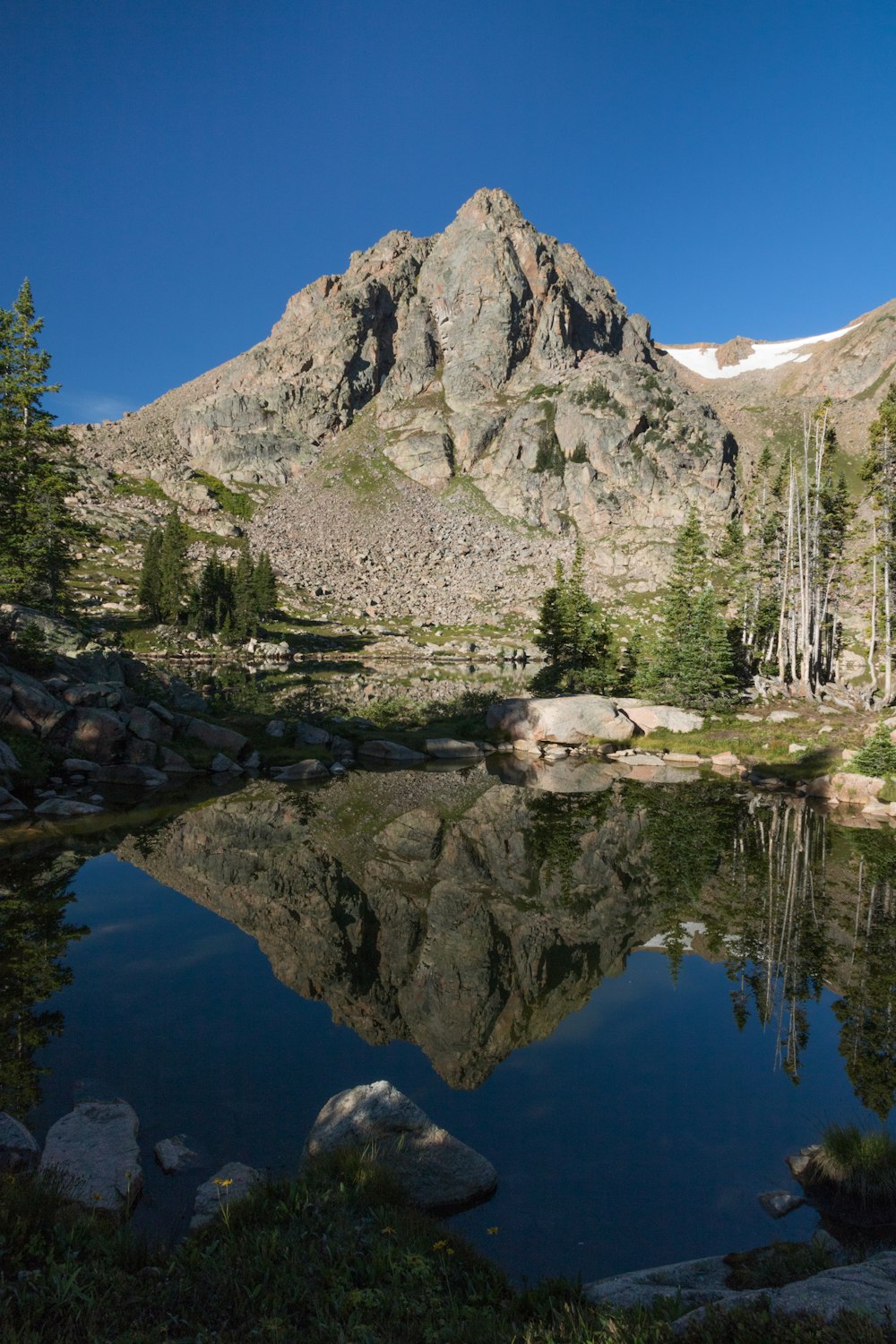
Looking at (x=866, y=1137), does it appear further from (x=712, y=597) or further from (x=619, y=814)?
(x=712, y=597)

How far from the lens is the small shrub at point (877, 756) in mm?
30438

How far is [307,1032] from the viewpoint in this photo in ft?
39.5

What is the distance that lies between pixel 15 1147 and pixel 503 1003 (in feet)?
26.0

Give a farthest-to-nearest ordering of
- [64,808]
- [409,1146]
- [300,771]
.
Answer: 1. [300,771]
2. [64,808]
3. [409,1146]

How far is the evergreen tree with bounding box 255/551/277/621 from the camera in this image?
108625mm

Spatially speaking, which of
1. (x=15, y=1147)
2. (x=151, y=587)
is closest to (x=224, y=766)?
(x=15, y=1147)

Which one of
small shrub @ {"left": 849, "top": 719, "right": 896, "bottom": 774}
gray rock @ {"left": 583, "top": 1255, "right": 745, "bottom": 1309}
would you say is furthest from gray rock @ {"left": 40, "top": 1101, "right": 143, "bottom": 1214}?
small shrub @ {"left": 849, "top": 719, "right": 896, "bottom": 774}

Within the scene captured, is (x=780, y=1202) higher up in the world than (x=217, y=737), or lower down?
lower down

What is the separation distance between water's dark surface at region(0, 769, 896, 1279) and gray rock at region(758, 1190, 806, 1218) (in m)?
0.17

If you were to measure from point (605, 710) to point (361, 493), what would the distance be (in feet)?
534

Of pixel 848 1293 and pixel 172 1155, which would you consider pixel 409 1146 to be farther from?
pixel 848 1293

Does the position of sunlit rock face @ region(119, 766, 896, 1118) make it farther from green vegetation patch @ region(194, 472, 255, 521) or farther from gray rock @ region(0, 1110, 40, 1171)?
green vegetation patch @ region(194, 472, 255, 521)

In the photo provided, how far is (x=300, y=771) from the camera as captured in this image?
110 feet

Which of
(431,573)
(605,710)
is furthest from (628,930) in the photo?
(431,573)
